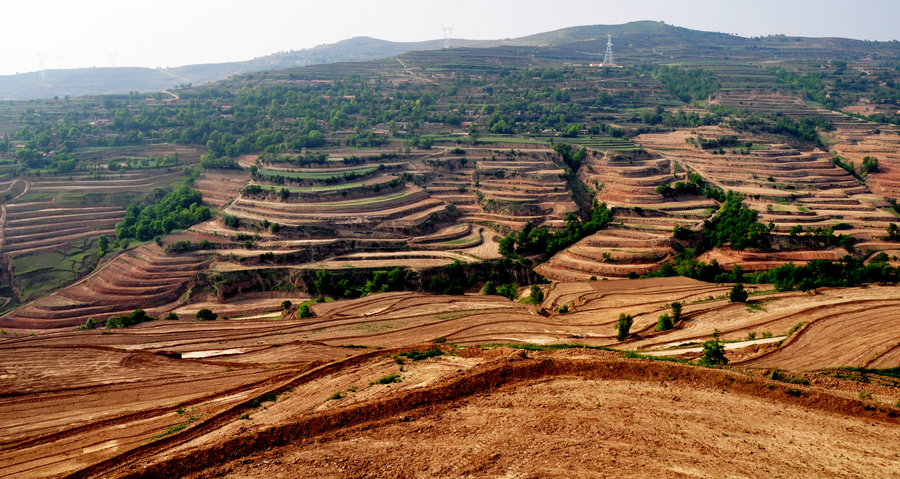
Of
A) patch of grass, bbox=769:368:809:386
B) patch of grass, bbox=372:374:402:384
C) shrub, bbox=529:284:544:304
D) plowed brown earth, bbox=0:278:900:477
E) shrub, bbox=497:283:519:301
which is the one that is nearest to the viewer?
plowed brown earth, bbox=0:278:900:477

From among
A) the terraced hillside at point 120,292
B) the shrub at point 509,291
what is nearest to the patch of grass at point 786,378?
the shrub at point 509,291

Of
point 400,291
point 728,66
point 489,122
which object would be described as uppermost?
point 728,66

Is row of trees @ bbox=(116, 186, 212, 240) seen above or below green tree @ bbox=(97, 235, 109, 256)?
above

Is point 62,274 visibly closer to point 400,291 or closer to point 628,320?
point 400,291

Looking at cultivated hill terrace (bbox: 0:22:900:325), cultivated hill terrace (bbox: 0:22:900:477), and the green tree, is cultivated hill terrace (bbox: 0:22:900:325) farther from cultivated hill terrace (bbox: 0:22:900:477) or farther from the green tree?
cultivated hill terrace (bbox: 0:22:900:477)

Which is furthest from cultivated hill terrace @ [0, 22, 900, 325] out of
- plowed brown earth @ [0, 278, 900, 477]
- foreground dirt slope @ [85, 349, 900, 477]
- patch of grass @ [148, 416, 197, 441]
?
patch of grass @ [148, 416, 197, 441]

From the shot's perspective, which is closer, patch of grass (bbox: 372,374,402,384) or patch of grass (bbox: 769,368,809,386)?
patch of grass (bbox: 769,368,809,386)

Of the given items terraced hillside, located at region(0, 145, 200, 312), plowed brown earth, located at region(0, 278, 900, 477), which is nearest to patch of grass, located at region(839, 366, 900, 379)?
plowed brown earth, located at region(0, 278, 900, 477)

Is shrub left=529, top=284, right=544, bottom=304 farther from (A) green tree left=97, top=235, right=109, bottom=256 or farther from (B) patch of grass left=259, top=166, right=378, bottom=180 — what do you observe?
(A) green tree left=97, top=235, right=109, bottom=256

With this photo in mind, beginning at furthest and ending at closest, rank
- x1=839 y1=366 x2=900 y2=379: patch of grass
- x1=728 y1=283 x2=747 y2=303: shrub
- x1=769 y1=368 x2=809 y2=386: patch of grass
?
x1=728 y1=283 x2=747 y2=303: shrub
x1=839 y1=366 x2=900 y2=379: patch of grass
x1=769 y1=368 x2=809 y2=386: patch of grass

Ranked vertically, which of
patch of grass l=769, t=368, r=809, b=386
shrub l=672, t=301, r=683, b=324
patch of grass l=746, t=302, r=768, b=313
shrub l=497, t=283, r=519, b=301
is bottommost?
shrub l=497, t=283, r=519, b=301

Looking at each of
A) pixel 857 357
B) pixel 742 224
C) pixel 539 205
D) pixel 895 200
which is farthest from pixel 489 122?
pixel 857 357
